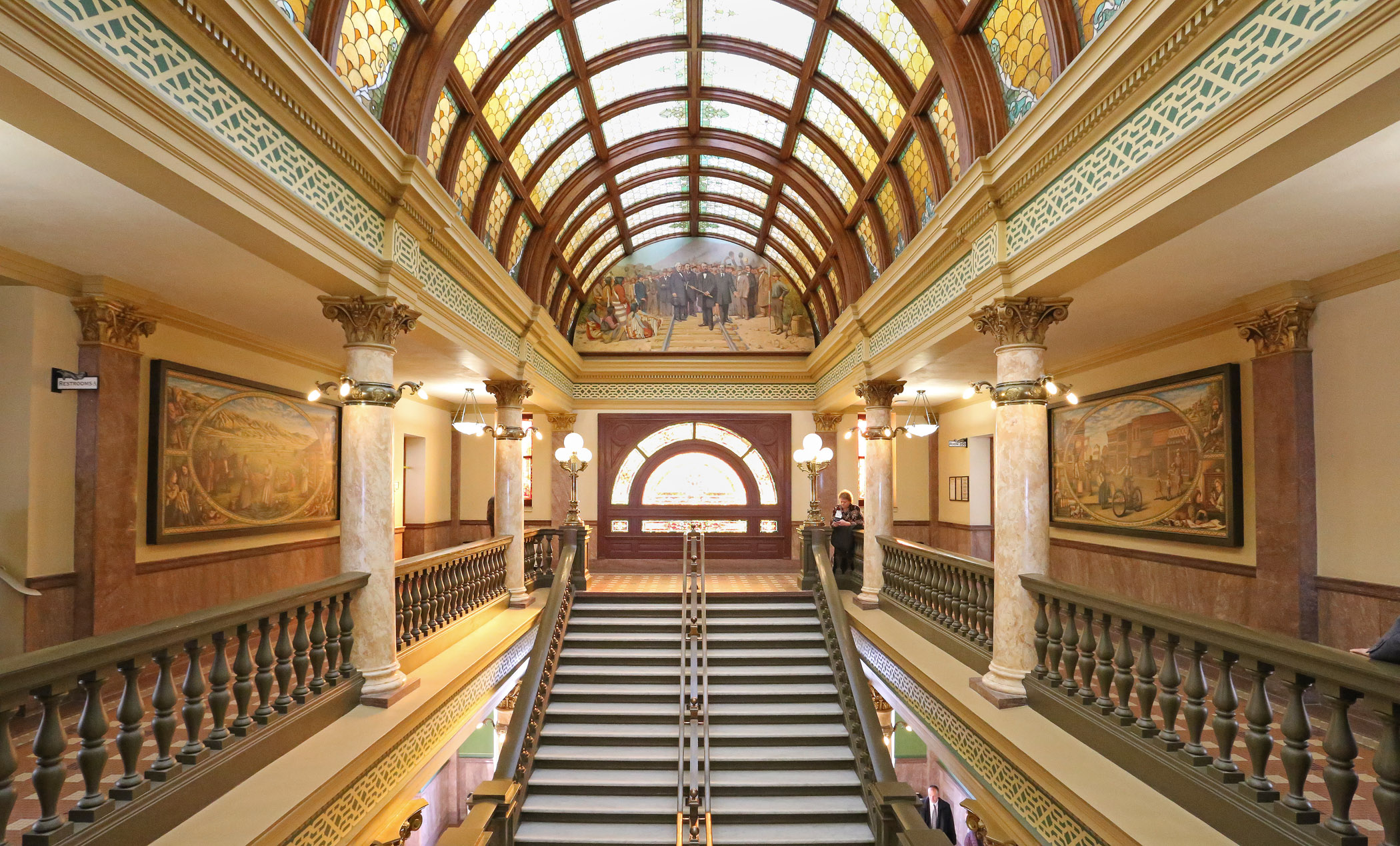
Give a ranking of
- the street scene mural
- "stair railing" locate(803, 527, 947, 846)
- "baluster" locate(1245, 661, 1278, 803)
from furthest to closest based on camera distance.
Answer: the street scene mural, "stair railing" locate(803, 527, 947, 846), "baluster" locate(1245, 661, 1278, 803)

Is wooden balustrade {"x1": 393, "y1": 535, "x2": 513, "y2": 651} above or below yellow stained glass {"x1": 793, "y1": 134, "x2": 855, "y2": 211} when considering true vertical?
below

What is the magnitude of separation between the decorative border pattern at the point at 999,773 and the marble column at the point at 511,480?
5.28m

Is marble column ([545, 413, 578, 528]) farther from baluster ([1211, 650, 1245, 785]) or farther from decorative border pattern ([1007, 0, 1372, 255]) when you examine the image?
baluster ([1211, 650, 1245, 785])

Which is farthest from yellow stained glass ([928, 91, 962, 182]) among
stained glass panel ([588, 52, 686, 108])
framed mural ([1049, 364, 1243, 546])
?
stained glass panel ([588, 52, 686, 108])

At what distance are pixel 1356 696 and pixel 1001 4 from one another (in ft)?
16.7

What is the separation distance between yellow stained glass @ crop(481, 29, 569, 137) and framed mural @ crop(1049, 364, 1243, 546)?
7.60 metres

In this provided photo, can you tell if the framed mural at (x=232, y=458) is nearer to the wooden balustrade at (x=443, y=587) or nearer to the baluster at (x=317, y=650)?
the wooden balustrade at (x=443, y=587)

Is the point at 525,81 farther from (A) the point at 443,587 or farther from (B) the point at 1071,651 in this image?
(B) the point at 1071,651

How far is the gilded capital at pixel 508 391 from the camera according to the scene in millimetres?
10391

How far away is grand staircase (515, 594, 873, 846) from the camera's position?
666cm

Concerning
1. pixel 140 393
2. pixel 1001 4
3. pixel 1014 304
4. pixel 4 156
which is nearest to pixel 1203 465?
pixel 1014 304

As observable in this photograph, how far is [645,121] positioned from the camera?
1091 centimetres

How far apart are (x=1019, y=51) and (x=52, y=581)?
8.83 meters

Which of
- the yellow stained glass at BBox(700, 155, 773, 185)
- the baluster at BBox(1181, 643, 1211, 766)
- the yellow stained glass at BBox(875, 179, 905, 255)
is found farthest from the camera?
the yellow stained glass at BBox(700, 155, 773, 185)
